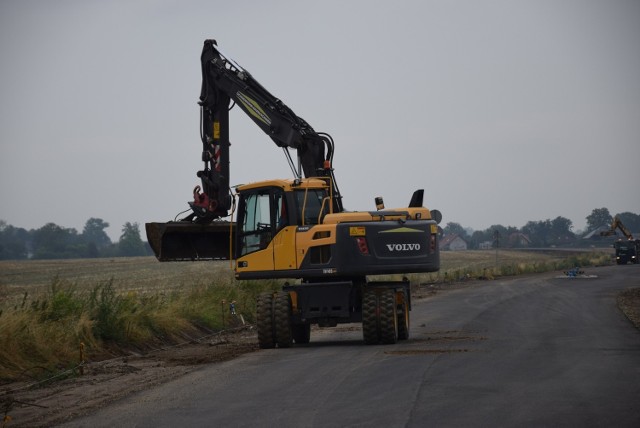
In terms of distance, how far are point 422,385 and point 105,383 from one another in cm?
516

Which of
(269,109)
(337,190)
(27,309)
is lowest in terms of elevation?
(27,309)

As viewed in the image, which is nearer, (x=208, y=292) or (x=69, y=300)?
(x=69, y=300)

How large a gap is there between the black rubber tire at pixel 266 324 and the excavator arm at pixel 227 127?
3449mm

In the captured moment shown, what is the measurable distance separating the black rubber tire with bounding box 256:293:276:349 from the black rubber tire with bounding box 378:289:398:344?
2.24 meters

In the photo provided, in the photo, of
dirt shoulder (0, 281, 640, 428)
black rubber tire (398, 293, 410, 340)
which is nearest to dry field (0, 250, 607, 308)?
dirt shoulder (0, 281, 640, 428)

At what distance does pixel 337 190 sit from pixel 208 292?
329 inches

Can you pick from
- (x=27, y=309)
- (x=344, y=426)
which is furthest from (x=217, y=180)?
(x=344, y=426)

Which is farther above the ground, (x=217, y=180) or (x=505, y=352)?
(x=217, y=180)

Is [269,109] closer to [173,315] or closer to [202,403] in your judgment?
[173,315]

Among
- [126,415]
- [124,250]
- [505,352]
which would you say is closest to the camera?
[126,415]

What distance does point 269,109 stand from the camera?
24.0m

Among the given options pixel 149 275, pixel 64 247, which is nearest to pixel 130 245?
pixel 64 247

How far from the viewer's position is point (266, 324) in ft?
69.6

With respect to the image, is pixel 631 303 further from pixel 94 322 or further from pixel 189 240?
pixel 94 322
